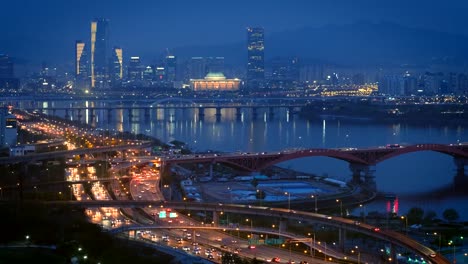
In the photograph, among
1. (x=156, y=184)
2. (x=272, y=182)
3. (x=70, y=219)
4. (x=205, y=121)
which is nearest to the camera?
(x=70, y=219)

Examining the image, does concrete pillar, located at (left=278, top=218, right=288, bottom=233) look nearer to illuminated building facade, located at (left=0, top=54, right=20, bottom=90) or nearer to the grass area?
the grass area

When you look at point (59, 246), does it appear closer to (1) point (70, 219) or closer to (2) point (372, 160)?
(1) point (70, 219)

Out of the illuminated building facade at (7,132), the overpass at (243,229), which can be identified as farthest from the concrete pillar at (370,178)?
the illuminated building facade at (7,132)

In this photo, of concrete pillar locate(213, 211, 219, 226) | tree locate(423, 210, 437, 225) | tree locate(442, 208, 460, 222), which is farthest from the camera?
tree locate(442, 208, 460, 222)

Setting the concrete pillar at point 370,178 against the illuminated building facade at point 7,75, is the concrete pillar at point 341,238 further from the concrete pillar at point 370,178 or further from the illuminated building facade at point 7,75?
the illuminated building facade at point 7,75


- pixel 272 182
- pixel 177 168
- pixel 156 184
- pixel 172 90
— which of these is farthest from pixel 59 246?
pixel 172 90


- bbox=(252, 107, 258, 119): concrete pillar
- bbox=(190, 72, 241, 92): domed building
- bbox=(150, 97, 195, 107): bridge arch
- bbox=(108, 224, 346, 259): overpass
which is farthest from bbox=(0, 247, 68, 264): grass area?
bbox=(190, 72, 241, 92): domed building

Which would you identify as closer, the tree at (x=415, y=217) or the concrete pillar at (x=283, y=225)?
the concrete pillar at (x=283, y=225)
